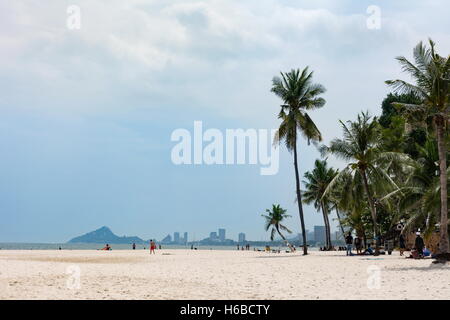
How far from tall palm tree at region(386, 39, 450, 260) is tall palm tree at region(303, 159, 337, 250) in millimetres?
40609

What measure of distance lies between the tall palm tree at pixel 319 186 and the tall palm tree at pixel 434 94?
4061 cm

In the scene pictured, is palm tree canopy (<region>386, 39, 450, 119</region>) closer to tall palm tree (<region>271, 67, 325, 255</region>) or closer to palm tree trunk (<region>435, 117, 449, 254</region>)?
palm tree trunk (<region>435, 117, 449, 254</region>)

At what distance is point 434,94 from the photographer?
2159cm

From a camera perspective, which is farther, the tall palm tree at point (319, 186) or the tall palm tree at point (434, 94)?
the tall palm tree at point (319, 186)

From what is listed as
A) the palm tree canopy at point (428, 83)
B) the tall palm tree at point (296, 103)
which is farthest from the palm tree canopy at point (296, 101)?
the palm tree canopy at point (428, 83)

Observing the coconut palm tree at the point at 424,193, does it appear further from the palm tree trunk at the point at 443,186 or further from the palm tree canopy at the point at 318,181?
the palm tree canopy at the point at 318,181

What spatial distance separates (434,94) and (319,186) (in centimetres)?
4436

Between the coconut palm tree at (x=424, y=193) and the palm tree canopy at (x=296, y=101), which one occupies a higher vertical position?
the palm tree canopy at (x=296, y=101)

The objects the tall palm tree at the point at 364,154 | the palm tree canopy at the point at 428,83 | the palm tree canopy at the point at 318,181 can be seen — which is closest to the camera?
the palm tree canopy at the point at 428,83

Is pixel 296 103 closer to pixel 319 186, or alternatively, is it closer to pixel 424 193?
pixel 424 193

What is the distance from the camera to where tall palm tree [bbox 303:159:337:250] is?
213 ft

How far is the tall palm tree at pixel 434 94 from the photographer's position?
70.8ft
